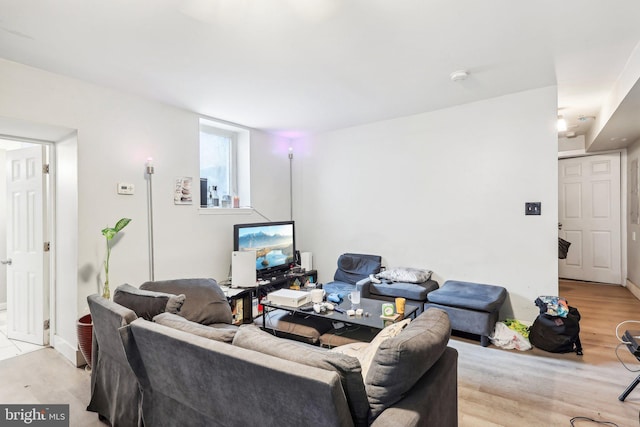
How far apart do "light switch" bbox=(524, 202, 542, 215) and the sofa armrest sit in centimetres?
237

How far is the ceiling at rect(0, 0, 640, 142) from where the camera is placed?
1890mm

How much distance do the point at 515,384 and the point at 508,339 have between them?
691 mm

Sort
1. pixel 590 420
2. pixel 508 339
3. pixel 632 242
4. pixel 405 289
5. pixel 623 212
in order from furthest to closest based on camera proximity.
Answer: pixel 623 212 < pixel 632 242 < pixel 405 289 < pixel 508 339 < pixel 590 420

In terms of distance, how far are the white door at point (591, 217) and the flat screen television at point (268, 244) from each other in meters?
4.84

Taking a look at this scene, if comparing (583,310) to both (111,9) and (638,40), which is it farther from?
(111,9)

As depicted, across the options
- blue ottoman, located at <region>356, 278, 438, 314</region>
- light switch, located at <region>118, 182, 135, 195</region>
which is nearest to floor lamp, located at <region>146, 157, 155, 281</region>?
light switch, located at <region>118, 182, 135, 195</region>

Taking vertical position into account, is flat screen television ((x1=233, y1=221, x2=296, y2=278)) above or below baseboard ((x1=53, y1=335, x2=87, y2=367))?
above

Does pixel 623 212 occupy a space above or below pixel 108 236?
above

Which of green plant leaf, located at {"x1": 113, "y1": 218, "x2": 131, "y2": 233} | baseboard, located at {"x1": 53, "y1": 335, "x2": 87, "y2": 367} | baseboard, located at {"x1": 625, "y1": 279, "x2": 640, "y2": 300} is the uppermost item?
green plant leaf, located at {"x1": 113, "y1": 218, "x2": 131, "y2": 233}

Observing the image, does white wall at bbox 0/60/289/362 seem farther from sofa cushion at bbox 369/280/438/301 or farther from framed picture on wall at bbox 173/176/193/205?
sofa cushion at bbox 369/280/438/301

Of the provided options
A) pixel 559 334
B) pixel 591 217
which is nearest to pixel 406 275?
pixel 559 334

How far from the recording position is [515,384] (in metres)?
2.40

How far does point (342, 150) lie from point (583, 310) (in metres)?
3.73

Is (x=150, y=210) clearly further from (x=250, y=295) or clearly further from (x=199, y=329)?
(x=199, y=329)
